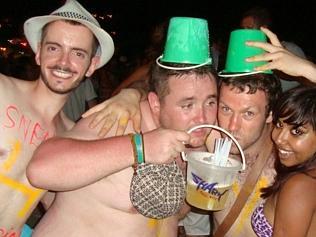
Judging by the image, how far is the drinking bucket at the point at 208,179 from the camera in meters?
2.17

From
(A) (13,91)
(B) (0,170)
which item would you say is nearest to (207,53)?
(A) (13,91)

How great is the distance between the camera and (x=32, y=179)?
7.14 feet

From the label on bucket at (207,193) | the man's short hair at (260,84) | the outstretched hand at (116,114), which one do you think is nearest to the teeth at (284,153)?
the man's short hair at (260,84)

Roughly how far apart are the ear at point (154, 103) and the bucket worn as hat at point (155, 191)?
0.39m

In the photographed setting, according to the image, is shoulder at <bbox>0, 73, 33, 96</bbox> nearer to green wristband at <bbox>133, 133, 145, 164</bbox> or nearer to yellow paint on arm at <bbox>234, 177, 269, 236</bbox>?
green wristband at <bbox>133, 133, 145, 164</bbox>

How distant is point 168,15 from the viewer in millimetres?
22797

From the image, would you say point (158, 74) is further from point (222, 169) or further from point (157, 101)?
point (222, 169)

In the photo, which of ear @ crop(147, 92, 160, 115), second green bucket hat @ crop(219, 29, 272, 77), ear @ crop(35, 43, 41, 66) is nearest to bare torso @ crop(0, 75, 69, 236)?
ear @ crop(35, 43, 41, 66)

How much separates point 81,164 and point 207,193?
72 centimetres

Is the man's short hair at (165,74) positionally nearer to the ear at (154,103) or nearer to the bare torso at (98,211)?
the ear at (154,103)

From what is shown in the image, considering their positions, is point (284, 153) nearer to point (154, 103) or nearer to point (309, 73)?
point (309, 73)

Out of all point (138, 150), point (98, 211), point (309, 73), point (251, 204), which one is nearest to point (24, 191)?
point (98, 211)

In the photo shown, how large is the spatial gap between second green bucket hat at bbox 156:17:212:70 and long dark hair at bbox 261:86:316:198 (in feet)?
1.84

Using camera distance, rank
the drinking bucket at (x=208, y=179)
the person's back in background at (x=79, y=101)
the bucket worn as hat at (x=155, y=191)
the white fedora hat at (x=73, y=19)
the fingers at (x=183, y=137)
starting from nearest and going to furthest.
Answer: the fingers at (x=183, y=137)
the drinking bucket at (x=208, y=179)
the bucket worn as hat at (x=155, y=191)
the white fedora hat at (x=73, y=19)
the person's back in background at (x=79, y=101)
